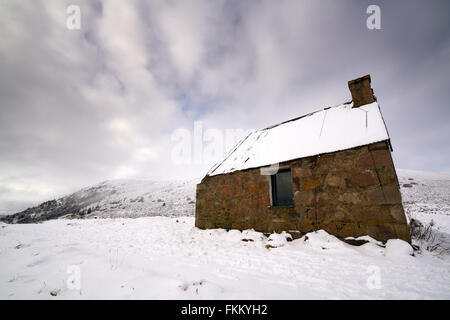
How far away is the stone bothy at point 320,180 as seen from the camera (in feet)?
14.9

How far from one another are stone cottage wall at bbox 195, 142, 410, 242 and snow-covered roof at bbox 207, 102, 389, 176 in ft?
1.02

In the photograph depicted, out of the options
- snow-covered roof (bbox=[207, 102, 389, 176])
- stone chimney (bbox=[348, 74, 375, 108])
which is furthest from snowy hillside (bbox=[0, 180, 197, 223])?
stone chimney (bbox=[348, 74, 375, 108])

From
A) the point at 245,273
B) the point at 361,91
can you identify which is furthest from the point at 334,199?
the point at 361,91

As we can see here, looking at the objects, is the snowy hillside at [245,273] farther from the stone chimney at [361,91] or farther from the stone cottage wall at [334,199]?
the stone chimney at [361,91]

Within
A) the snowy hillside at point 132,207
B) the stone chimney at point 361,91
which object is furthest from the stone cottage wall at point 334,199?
the snowy hillside at point 132,207

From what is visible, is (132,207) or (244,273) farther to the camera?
(132,207)

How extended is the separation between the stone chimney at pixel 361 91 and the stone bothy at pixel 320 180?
0.09 feet

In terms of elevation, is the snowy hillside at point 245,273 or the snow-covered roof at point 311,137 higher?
the snow-covered roof at point 311,137

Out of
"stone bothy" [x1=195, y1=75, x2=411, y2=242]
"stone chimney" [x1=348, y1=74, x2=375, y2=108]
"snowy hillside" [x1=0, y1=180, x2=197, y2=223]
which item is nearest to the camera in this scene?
"stone bothy" [x1=195, y1=75, x2=411, y2=242]

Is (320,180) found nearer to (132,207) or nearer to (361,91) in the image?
(361,91)

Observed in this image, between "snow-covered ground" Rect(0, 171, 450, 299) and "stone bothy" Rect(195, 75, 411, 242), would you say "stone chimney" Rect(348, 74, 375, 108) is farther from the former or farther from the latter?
"snow-covered ground" Rect(0, 171, 450, 299)

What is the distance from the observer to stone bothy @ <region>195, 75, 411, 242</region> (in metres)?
4.54

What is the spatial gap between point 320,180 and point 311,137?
5.97 ft

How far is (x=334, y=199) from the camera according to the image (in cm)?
502
